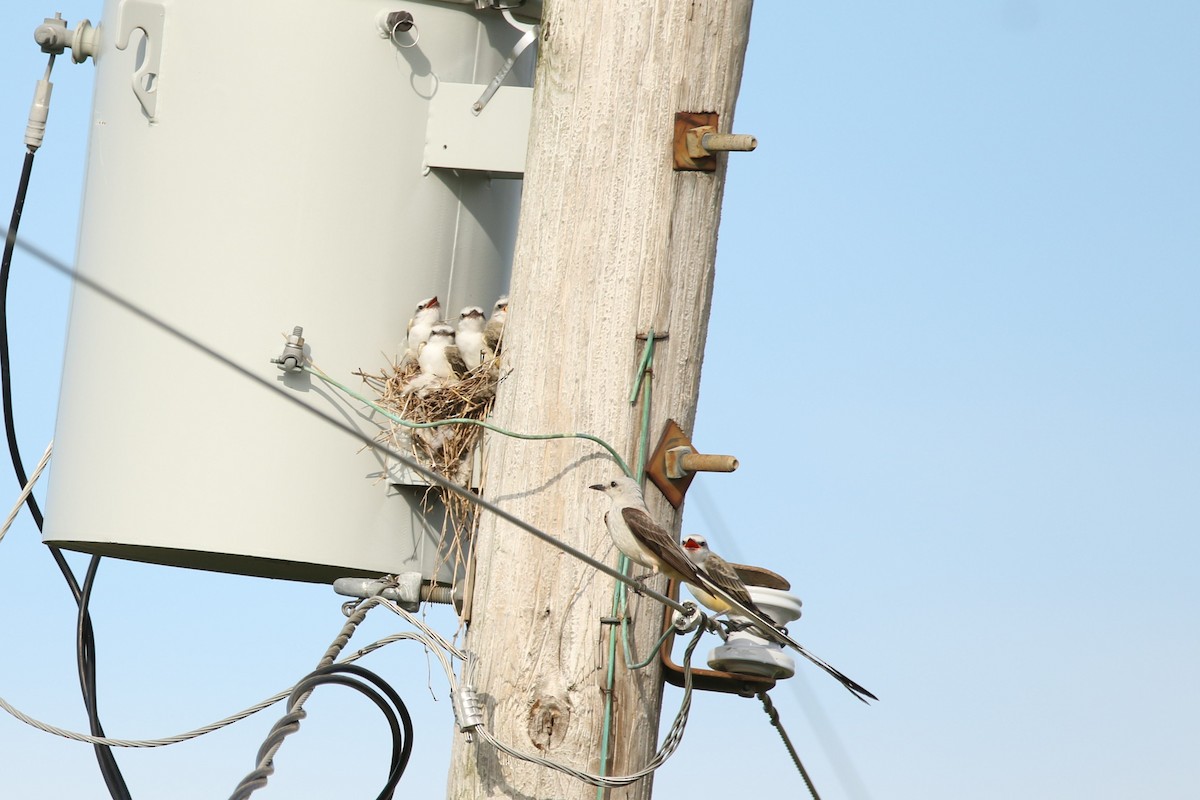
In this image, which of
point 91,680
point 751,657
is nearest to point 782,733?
point 751,657

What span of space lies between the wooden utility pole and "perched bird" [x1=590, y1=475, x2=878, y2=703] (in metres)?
0.10

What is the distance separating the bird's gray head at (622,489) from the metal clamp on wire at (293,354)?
118 cm

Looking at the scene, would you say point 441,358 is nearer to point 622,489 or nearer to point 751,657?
point 622,489

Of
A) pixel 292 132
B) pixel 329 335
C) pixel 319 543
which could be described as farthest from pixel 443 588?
pixel 292 132

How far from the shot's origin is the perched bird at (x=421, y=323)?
5.31m

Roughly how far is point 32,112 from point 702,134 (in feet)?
8.76

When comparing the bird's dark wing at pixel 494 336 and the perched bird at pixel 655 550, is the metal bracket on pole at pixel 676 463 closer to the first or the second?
the perched bird at pixel 655 550

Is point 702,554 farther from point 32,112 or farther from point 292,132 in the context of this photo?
point 32,112

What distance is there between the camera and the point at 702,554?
4668 millimetres

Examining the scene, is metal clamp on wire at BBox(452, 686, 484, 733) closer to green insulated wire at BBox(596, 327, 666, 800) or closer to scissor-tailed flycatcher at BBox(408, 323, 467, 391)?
green insulated wire at BBox(596, 327, 666, 800)

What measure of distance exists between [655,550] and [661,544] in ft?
0.07

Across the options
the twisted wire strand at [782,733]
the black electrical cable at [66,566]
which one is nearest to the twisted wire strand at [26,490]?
the black electrical cable at [66,566]

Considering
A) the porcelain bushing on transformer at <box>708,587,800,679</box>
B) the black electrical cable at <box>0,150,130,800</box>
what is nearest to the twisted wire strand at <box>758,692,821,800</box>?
the porcelain bushing on transformer at <box>708,587,800,679</box>

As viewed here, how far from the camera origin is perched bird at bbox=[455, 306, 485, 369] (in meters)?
5.15
